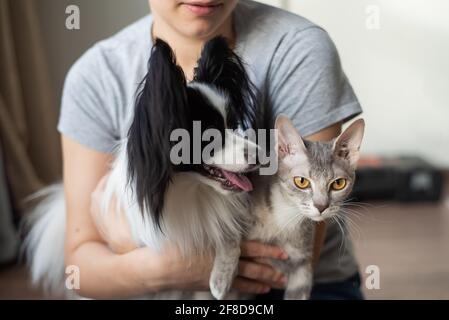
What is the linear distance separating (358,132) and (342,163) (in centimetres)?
5

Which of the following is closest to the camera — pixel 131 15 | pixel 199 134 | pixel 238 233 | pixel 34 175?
pixel 199 134

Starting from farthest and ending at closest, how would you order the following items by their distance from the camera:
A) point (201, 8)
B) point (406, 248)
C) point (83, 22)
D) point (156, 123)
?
point (406, 248), point (83, 22), point (201, 8), point (156, 123)

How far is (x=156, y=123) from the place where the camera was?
0.66 m

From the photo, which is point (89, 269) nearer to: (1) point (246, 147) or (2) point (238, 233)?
(2) point (238, 233)

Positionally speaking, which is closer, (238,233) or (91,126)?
(238,233)

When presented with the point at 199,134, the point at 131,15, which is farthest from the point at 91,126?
the point at 199,134

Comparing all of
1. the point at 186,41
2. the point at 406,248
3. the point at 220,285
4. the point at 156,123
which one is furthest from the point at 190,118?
the point at 406,248

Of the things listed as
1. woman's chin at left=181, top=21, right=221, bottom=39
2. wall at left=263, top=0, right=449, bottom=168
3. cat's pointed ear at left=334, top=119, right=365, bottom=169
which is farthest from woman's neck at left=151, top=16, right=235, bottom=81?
cat's pointed ear at left=334, top=119, right=365, bottom=169

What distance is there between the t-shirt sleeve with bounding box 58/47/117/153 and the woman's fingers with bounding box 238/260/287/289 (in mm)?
318

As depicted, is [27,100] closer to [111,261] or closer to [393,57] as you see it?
[111,261]

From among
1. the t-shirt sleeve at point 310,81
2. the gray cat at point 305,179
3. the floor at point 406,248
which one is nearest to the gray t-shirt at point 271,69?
the t-shirt sleeve at point 310,81

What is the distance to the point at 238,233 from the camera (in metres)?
0.81

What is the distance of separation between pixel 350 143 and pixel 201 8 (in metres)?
0.30

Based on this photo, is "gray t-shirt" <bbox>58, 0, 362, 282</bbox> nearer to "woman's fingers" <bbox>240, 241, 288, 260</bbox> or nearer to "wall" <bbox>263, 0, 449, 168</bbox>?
"wall" <bbox>263, 0, 449, 168</bbox>
